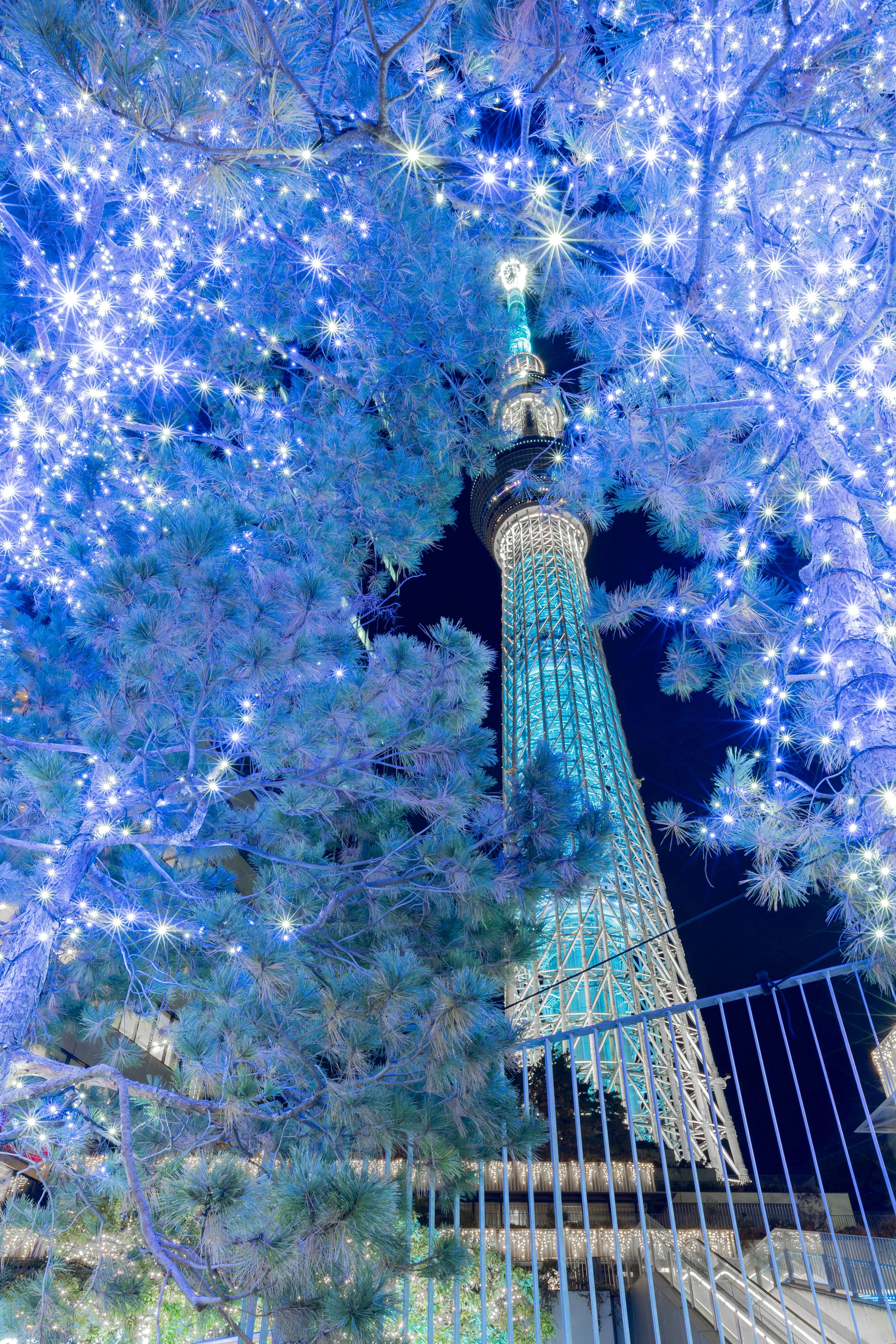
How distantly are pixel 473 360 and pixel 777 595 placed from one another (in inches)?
108

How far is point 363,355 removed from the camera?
5402 mm

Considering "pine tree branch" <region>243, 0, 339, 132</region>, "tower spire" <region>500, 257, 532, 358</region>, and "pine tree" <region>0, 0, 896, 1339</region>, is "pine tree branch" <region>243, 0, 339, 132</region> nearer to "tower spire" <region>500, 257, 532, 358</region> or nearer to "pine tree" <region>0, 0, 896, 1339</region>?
"pine tree" <region>0, 0, 896, 1339</region>

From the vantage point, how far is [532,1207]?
11.1 feet

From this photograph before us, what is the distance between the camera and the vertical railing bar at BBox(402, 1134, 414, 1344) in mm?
2518

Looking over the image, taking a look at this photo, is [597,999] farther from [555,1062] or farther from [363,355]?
[363,355]

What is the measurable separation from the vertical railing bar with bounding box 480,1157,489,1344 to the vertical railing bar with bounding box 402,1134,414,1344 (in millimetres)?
280

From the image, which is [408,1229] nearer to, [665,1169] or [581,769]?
[665,1169]

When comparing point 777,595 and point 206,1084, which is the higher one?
point 777,595

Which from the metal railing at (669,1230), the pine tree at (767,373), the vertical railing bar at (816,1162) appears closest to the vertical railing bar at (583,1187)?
the metal railing at (669,1230)

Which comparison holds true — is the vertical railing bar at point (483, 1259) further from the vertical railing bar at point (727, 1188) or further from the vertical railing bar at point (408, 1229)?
the vertical railing bar at point (727, 1188)

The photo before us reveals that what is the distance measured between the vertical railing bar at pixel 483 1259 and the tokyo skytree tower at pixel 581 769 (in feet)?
15.1

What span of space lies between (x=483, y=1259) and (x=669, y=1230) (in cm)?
975

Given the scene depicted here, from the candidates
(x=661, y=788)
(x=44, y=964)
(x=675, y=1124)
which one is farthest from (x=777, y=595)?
(x=661, y=788)

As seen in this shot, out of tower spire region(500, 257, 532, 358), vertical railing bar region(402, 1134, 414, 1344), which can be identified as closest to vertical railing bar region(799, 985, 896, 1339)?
vertical railing bar region(402, 1134, 414, 1344)
